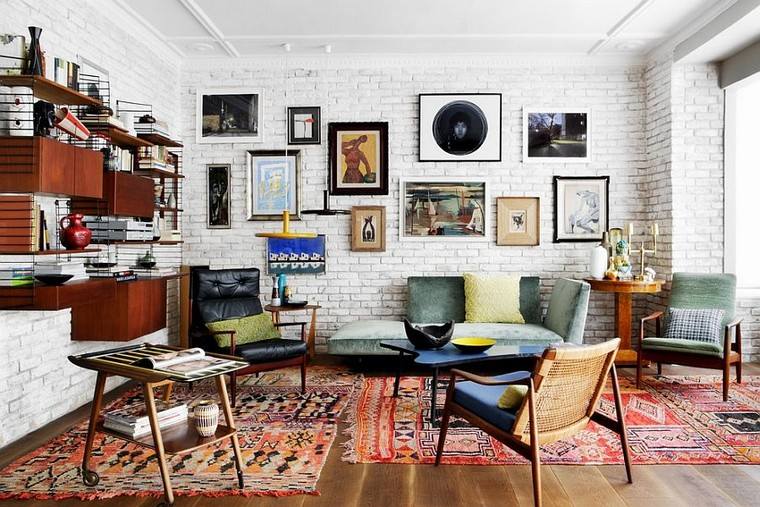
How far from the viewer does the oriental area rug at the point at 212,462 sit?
3.10 metres

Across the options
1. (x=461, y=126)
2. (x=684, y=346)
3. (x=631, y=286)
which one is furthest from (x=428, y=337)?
(x=461, y=126)

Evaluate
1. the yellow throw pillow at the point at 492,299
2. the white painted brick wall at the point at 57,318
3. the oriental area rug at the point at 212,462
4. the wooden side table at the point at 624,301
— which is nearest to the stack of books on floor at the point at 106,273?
the white painted brick wall at the point at 57,318

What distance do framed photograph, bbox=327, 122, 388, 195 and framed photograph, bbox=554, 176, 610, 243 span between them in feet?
6.43

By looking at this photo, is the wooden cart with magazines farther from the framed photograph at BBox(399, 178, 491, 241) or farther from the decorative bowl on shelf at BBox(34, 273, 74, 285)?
the framed photograph at BBox(399, 178, 491, 241)

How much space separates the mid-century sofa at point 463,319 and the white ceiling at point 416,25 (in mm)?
2443

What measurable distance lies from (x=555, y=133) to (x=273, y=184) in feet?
10.5

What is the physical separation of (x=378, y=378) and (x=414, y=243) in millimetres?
1698

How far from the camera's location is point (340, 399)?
4.82 meters

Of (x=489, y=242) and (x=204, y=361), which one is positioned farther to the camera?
(x=489, y=242)

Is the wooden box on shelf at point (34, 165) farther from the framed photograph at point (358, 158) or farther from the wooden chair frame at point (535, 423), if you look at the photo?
the framed photograph at point (358, 158)

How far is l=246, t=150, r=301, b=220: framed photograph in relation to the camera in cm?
657

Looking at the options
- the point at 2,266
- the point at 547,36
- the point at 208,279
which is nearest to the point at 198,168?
the point at 208,279

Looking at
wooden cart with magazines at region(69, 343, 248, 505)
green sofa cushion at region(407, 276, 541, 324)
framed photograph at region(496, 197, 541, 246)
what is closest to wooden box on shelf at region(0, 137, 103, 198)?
wooden cart with magazines at region(69, 343, 248, 505)

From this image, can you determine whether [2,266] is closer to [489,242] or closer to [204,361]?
[204,361]
